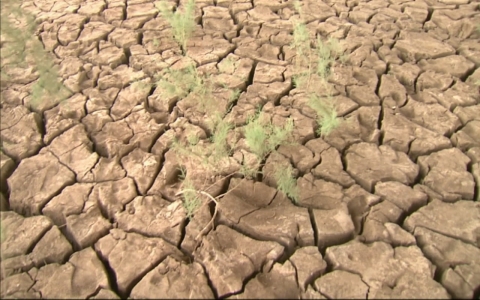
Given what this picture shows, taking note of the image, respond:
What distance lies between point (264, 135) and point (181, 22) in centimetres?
137

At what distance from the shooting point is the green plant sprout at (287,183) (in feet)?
6.69

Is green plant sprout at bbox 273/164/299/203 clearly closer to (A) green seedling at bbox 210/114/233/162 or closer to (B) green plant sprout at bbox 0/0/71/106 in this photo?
(A) green seedling at bbox 210/114/233/162

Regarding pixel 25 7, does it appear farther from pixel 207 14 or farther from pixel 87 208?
pixel 87 208

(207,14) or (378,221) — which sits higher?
(207,14)

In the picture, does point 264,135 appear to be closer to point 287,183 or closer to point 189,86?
point 287,183

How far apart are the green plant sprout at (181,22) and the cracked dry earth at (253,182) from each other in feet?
0.28

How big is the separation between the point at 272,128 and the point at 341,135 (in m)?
0.42

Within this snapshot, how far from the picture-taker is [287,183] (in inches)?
80.7

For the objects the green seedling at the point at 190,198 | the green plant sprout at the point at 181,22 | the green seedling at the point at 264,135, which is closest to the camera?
the green seedling at the point at 190,198

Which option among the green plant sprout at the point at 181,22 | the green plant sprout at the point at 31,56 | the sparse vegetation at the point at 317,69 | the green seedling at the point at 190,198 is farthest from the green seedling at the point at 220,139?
the green plant sprout at the point at 31,56

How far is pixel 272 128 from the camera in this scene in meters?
2.40

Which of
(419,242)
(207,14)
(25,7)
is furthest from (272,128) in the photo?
(25,7)

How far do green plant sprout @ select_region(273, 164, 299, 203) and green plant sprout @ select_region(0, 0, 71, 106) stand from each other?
61.9 inches

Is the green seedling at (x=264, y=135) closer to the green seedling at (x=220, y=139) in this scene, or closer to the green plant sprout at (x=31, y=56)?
the green seedling at (x=220, y=139)
